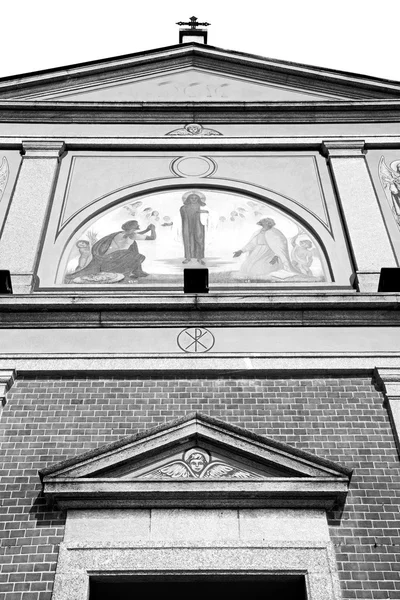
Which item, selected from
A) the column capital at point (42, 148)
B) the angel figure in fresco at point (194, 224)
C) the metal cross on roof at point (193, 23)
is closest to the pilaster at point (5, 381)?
the angel figure in fresco at point (194, 224)

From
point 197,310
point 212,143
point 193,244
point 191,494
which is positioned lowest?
point 191,494

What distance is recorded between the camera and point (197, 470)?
686cm

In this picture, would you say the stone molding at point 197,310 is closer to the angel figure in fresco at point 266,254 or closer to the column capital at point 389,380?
the column capital at point 389,380

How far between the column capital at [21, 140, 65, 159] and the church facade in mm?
29

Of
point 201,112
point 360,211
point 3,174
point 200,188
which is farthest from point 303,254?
point 3,174

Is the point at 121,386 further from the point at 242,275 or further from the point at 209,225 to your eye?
the point at 209,225

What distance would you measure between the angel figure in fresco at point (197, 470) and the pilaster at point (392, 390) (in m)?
1.42

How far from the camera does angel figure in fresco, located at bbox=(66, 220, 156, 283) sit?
8.97 meters

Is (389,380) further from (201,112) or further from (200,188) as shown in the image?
(201,112)

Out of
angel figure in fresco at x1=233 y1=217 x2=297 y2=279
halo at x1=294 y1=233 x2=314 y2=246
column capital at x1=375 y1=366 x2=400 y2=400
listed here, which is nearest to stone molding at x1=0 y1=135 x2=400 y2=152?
angel figure in fresco at x1=233 y1=217 x2=297 y2=279

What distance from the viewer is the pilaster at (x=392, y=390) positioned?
7.31 m

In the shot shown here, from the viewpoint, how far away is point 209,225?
9.75 meters

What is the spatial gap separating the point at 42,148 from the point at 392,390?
5.63 m

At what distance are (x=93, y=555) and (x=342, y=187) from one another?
18.4ft
